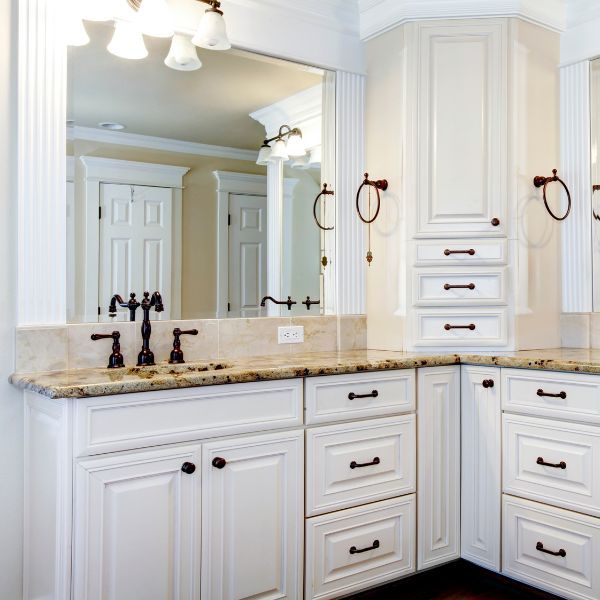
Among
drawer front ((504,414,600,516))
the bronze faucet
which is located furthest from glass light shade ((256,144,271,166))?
drawer front ((504,414,600,516))

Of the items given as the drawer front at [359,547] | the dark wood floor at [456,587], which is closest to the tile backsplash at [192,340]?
the drawer front at [359,547]

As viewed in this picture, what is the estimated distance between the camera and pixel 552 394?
230 cm

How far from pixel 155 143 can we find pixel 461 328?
57.5 inches

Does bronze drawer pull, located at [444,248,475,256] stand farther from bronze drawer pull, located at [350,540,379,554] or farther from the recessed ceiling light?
the recessed ceiling light

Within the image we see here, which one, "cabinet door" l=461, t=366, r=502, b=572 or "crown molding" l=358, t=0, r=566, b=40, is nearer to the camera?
"cabinet door" l=461, t=366, r=502, b=572

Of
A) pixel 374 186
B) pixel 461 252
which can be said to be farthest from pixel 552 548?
pixel 374 186

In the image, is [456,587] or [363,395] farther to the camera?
[456,587]

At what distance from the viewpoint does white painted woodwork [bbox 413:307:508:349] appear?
2771 mm

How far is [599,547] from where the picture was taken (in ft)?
7.15

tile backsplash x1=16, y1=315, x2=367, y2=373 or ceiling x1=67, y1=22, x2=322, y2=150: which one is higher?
ceiling x1=67, y1=22, x2=322, y2=150

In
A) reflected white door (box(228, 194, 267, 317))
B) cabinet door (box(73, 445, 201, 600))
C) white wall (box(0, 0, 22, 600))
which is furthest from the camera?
reflected white door (box(228, 194, 267, 317))

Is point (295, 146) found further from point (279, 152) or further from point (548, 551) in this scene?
point (548, 551)

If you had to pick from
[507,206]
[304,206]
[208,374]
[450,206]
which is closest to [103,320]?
[208,374]

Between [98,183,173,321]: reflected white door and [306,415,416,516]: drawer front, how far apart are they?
79 cm
